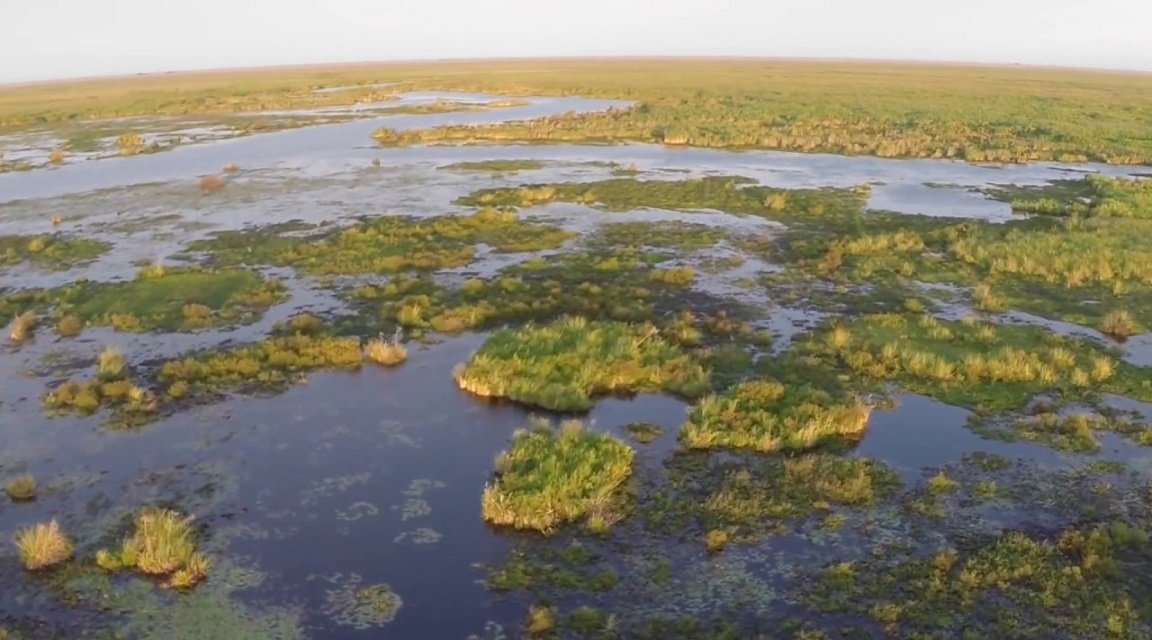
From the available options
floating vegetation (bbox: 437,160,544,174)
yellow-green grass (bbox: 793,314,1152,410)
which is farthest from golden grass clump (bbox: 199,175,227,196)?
yellow-green grass (bbox: 793,314,1152,410)

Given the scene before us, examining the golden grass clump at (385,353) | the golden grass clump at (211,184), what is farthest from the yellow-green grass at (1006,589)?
the golden grass clump at (211,184)

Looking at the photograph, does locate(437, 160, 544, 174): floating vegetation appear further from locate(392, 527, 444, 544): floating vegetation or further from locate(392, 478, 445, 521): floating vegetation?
locate(392, 527, 444, 544): floating vegetation

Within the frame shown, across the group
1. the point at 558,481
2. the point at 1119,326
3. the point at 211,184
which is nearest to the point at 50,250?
the point at 211,184

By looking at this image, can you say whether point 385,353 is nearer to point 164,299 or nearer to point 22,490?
point 22,490

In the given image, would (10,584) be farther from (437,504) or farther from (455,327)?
(455,327)

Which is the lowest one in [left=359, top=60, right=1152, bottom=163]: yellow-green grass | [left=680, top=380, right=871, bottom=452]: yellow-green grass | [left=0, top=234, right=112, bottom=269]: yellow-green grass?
[left=680, top=380, right=871, bottom=452]: yellow-green grass
